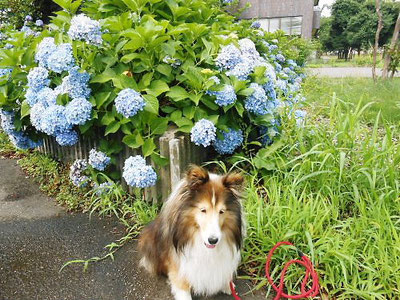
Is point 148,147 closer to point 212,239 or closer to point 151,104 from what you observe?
point 151,104

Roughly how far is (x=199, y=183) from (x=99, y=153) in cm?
139

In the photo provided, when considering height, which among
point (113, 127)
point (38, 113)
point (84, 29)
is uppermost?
point (84, 29)

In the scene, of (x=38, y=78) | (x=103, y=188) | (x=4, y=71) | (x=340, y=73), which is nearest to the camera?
(x=38, y=78)

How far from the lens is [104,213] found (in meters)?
2.92

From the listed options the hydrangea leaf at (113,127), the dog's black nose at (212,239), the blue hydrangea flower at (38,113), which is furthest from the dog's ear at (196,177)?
the blue hydrangea flower at (38,113)

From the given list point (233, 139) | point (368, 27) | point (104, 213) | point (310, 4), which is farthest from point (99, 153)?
point (368, 27)

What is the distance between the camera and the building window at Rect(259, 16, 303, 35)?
18.3 meters

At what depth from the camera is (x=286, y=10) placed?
60.0 feet

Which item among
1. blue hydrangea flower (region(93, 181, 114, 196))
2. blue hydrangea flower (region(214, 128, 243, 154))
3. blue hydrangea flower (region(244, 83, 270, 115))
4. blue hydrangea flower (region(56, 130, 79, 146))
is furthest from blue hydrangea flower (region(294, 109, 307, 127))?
blue hydrangea flower (region(56, 130, 79, 146))

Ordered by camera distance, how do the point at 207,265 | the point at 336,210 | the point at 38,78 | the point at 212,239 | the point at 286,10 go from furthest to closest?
1. the point at 286,10
2. the point at 38,78
3. the point at 336,210
4. the point at 207,265
5. the point at 212,239

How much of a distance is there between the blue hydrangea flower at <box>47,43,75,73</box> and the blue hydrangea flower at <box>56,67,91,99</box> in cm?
6

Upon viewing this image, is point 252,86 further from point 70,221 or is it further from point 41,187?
point 41,187

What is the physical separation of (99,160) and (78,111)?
52 centimetres

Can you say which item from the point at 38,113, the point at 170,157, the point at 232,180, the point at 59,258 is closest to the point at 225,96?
the point at 170,157
